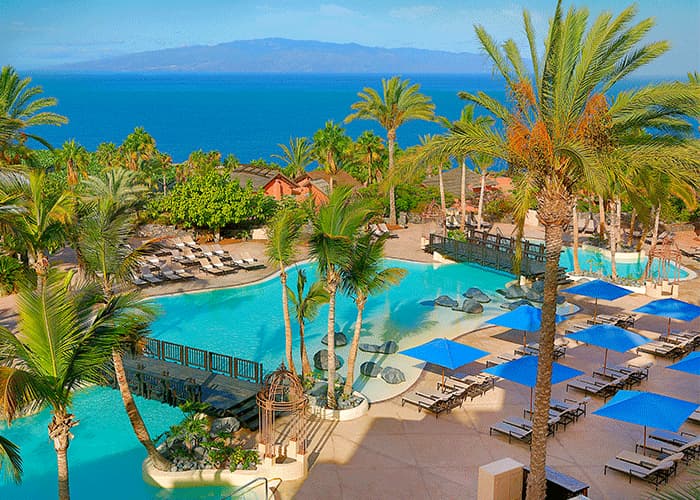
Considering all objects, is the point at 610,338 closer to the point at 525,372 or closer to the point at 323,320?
the point at 525,372

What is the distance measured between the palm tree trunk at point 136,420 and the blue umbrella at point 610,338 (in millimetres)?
11306

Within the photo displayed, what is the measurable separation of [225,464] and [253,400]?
247 cm

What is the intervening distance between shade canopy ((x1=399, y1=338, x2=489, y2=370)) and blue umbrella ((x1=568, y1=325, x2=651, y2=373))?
10.0 feet

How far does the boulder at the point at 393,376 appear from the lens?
20344 mm

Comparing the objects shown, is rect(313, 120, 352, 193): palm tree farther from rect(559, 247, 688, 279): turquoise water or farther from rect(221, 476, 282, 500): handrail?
rect(221, 476, 282, 500): handrail

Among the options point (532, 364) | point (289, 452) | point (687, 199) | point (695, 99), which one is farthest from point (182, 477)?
point (687, 199)

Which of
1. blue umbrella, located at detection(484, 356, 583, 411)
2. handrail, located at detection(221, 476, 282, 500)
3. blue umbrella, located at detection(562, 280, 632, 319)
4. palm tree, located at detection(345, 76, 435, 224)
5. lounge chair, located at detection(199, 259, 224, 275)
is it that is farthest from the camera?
palm tree, located at detection(345, 76, 435, 224)

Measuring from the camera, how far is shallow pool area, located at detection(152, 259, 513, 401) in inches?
905

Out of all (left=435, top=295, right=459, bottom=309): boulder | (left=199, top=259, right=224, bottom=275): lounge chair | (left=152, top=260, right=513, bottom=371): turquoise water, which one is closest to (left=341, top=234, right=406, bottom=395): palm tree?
(left=152, top=260, right=513, bottom=371): turquoise water

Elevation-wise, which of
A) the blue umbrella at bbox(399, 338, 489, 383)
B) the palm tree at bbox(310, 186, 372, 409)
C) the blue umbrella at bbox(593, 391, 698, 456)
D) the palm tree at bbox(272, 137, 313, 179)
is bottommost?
the blue umbrella at bbox(399, 338, 489, 383)

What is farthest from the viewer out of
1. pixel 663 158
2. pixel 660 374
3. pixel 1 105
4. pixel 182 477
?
pixel 1 105

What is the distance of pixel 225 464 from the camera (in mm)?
15297

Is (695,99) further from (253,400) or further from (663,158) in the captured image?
(253,400)

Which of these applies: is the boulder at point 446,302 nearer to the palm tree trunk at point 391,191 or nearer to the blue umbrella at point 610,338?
A: the blue umbrella at point 610,338
